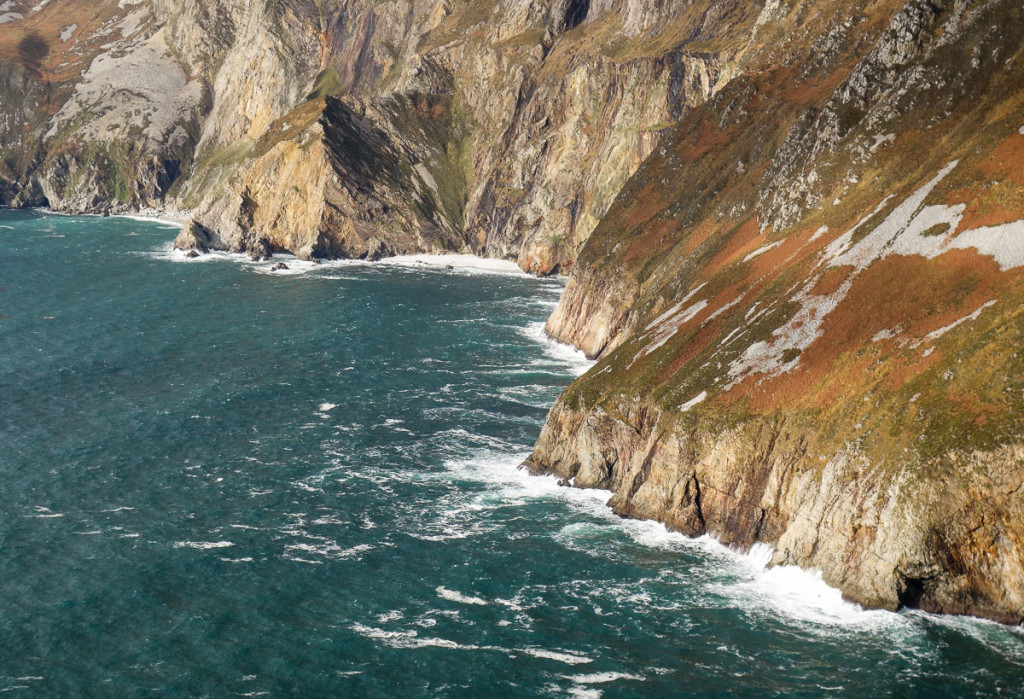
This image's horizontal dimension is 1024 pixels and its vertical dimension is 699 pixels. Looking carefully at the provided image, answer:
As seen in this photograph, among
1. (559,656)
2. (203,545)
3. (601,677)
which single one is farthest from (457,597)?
(203,545)

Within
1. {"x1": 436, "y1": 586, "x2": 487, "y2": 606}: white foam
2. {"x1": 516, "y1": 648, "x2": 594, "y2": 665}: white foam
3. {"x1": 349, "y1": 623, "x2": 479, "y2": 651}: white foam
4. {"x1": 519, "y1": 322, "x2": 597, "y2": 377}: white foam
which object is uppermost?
Result: {"x1": 519, "y1": 322, "x2": 597, "y2": 377}: white foam

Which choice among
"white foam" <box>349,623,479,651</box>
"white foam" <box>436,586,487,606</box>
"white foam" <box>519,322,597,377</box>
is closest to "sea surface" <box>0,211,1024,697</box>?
"white foam" <box>349,623,479,651</box>

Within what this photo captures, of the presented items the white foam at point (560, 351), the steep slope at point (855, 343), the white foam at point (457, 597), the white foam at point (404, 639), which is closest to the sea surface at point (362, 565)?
the white foam at point (404, 639)

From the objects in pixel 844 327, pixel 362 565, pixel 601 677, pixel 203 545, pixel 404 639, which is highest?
pixel 844 327

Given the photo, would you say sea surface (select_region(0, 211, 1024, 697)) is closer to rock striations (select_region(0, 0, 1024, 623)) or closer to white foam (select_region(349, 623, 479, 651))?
white foam (select_region(349, 623, 479, 651))

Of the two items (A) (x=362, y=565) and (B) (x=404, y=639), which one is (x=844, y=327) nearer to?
(B) (x=404, y=639)
